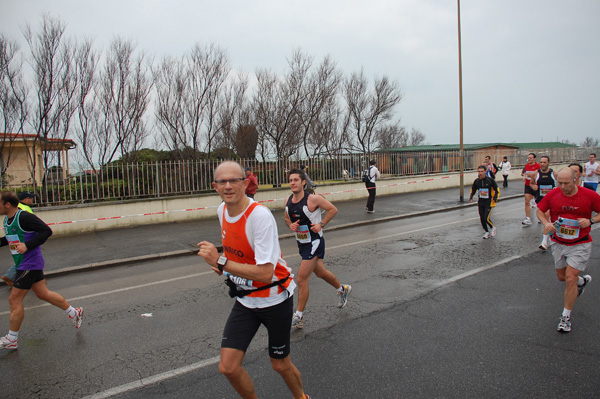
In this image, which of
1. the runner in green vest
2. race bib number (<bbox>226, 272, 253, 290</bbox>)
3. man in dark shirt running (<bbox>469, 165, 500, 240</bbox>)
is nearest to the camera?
race bib number (<bbox>226, 272, 253, 290</bbox>)

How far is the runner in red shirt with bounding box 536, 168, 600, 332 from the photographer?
4.47 meters

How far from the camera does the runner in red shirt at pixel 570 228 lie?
14.7ft

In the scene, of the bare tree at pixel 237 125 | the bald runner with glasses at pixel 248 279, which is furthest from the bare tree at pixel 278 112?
the bald runner with glasses at pixel 248 279

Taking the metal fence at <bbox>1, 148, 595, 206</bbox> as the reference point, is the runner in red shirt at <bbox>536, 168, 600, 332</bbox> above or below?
below

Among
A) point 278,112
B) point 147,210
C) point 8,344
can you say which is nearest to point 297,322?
point 8,344

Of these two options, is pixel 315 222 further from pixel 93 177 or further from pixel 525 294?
pixel 93 177

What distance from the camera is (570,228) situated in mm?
4598

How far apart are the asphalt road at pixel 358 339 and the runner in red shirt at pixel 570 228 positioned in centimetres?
52

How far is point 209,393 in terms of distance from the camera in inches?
133

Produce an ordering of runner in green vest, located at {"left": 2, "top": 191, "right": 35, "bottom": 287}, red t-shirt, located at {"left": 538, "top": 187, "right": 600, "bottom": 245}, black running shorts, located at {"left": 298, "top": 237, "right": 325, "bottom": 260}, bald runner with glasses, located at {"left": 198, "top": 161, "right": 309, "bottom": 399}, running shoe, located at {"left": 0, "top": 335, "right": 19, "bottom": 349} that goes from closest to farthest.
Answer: bald runner with glasses, located at {"left": 198, "top": 161, "right": 309, "bottom": 399}
running shoe, located at {"left": 0, "top": 335, "right": 19, "bottom": 349}
red t-shirt, located at {"left": 538, "top": 187, "right": 600, "bottom": 245}
runner in green vest, located at {"left": 2, "top": 191, "right": 35, "bottom": 287}
black running shorts, located at {"left": 298, "top": 237, "right": 325, "bottom": 260}

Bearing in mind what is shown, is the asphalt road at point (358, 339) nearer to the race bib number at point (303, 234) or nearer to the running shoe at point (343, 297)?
the running shoe at point (343, 297)

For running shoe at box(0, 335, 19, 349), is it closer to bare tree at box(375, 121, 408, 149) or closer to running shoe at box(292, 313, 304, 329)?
running shoe at box(292, 313, 304, 329)

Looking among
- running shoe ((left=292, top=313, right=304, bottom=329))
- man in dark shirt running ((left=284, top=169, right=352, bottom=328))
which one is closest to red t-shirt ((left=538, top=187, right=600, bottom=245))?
man in dark shirt running ((left=284, top=169, right=352, bottom=328))

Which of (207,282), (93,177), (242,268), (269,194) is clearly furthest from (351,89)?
(242,268)
